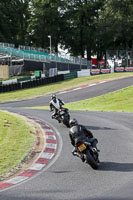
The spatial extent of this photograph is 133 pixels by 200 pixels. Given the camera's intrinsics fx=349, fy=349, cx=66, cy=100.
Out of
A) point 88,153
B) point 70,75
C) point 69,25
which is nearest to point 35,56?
point 70,75

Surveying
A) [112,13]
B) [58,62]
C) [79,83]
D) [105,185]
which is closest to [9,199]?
[105,185]

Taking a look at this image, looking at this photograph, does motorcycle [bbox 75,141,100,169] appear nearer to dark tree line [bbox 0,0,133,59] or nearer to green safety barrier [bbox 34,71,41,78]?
green safety barrier [bbox 34,71,41,78]

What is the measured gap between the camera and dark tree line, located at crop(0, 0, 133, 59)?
81062mm

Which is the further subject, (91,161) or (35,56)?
(35,56)

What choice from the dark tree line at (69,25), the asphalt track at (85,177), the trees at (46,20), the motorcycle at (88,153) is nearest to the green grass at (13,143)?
the asphalt track at (85,177)

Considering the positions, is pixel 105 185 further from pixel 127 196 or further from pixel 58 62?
pixel 58 62

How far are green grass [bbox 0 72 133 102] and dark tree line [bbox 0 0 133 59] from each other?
89.5ft

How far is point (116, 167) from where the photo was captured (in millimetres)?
9984

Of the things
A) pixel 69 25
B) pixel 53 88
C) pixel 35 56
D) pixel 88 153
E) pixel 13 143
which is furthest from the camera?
pixel 69 25

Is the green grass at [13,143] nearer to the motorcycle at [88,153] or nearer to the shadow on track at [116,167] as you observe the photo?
the motorcycle at [88,153]

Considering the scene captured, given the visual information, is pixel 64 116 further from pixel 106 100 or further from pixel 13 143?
pixel 106 100

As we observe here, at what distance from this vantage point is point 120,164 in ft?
33.8

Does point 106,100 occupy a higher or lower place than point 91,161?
lower

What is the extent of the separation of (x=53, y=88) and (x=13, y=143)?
1461 inches
